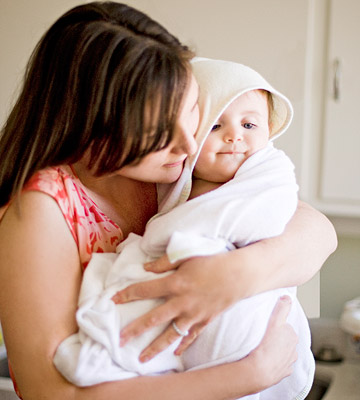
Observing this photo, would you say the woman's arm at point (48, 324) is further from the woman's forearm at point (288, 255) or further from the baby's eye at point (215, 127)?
the baby's eye at point (215, 127)

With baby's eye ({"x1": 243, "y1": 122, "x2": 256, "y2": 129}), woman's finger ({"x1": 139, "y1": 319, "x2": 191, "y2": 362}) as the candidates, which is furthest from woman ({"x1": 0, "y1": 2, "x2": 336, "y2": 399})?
baby's eye ({"x1": 243, "y1": 122, "x2": 256, "y2": 129})

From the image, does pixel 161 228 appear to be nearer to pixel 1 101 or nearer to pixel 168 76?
pixel 168 76

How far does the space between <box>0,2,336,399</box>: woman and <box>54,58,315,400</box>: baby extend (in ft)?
0.07

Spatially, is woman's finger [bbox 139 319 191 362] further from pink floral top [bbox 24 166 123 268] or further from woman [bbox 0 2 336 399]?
pink floral top [bbox 24 166 123 268]

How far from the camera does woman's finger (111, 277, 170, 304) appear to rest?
89cm

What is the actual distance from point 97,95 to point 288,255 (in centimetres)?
38

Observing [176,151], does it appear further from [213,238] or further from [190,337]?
[190,337]

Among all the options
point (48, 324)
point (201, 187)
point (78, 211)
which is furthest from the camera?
point (201, 187)

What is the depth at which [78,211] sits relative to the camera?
0.99 metres

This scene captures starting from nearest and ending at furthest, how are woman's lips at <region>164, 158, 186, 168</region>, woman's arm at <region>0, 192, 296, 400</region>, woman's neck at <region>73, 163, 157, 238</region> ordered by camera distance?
woman's arm at <region>0, 192, 296, 400</region>
woman's lips at <region>164, 158, 186, 168</region>
woman's neck at <region>73, 163, 157, 238</region>

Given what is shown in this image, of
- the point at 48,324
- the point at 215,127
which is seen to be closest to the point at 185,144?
the point at 215,127

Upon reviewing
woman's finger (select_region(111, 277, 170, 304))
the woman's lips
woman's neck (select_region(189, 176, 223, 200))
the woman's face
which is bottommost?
woman's finger (select_region(111, 277, 170, 304))

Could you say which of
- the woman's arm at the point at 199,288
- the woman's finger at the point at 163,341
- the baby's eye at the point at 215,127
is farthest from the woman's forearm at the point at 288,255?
the baby's eye at the point at 215,127

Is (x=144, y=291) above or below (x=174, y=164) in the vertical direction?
below
